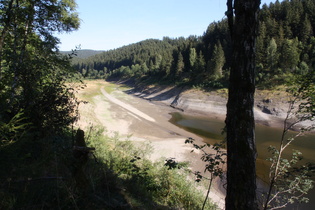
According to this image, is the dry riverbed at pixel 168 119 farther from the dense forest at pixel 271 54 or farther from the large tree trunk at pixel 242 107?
the large tree trunk at pixel 242 107

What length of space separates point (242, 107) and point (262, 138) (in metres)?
25.5

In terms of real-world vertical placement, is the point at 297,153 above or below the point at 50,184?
below

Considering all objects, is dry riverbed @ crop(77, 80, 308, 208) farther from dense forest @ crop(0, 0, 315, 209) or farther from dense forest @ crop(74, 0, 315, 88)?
dense forest @ crop(0, 0, 315, 209)

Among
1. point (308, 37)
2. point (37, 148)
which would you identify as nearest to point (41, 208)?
point (37, 148)

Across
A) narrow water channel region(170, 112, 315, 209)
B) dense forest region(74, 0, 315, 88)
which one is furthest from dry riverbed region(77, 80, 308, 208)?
dense forest region(74, 0, 315, 88)

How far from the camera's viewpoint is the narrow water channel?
15363 mm

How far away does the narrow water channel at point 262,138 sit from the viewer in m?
15.4

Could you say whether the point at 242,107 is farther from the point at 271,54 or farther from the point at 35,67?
the point at 271,54

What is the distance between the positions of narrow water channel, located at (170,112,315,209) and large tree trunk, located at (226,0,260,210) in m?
11.9

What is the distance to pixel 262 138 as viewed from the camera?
24.3m

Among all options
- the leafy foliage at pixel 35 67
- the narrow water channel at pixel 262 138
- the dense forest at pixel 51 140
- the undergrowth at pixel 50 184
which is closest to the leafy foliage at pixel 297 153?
the dense forest at pixel 51 140

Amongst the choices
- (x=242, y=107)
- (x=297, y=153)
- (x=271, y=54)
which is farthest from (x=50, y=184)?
(x=271, y=54)

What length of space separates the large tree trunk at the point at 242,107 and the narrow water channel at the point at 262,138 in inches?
470

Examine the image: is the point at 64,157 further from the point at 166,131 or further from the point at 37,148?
the point at 166,131
